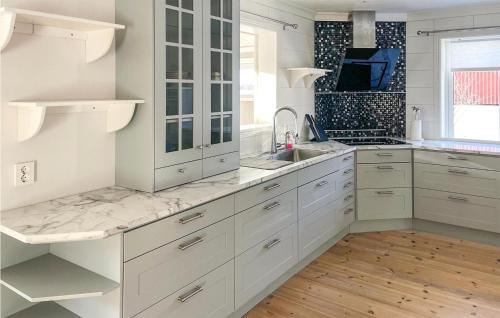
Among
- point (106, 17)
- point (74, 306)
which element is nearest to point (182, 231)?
point (74, 306)

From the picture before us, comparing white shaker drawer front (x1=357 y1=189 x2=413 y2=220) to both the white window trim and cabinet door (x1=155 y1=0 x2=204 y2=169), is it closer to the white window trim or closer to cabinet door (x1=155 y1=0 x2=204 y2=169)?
the white window trim

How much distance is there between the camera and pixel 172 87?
213 centimetres

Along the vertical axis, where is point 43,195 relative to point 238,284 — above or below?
above

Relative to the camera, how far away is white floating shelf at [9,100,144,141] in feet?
5.60

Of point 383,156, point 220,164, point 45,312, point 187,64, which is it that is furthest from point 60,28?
point 383,156

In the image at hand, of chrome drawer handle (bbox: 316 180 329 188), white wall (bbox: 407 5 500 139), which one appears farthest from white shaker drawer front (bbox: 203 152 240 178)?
white wall (bbox: 407 5 500 139)

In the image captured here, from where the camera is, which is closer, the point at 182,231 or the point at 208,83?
the point at 182,231

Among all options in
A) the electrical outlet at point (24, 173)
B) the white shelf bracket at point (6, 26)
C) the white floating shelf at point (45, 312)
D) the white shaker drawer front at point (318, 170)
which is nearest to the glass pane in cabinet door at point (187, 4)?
the white shelf bracket at point (6, 26)

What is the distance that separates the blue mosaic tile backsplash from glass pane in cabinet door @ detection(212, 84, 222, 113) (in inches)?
80.8

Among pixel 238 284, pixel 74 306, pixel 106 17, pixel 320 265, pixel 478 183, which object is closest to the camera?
pixel 74 306

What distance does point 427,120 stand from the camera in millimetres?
4324

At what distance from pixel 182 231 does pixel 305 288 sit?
127cm

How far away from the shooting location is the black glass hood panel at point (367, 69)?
12.9 feet

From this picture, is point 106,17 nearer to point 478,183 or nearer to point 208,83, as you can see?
point 208,83
